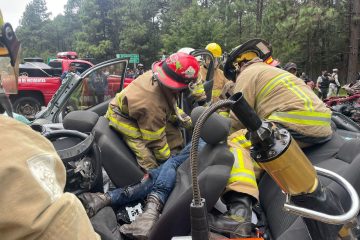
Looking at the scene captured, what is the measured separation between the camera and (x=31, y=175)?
2.66 ft

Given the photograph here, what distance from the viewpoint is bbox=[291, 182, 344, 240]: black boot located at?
1.38 metres

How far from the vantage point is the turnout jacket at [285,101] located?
303 centimetres

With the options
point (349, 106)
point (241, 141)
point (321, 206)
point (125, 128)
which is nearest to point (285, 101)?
point (241, 141)

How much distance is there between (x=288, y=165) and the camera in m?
1.29

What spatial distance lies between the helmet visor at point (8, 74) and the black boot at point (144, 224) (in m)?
1.41

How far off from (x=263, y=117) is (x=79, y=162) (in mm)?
1631

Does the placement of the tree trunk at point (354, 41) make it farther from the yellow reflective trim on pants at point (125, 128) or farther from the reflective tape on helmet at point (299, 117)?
the yellow reflective trim on pants at point (125, 128)

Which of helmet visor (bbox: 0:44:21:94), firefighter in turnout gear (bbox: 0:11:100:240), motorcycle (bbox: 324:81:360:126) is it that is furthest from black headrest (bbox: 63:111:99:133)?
motorcycle (bbox: 324:81:360:126)

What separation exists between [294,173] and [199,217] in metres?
0.35

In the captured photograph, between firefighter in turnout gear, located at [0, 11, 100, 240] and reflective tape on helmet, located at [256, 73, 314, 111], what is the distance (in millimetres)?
2454

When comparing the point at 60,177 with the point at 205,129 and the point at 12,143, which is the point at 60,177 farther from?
the point at 205,129

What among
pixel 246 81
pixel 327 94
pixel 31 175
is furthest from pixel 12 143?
pixel 327 94

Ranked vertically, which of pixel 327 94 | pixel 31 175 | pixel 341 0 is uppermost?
pixel 31 175

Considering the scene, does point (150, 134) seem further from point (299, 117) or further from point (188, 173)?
point (299, 117)
